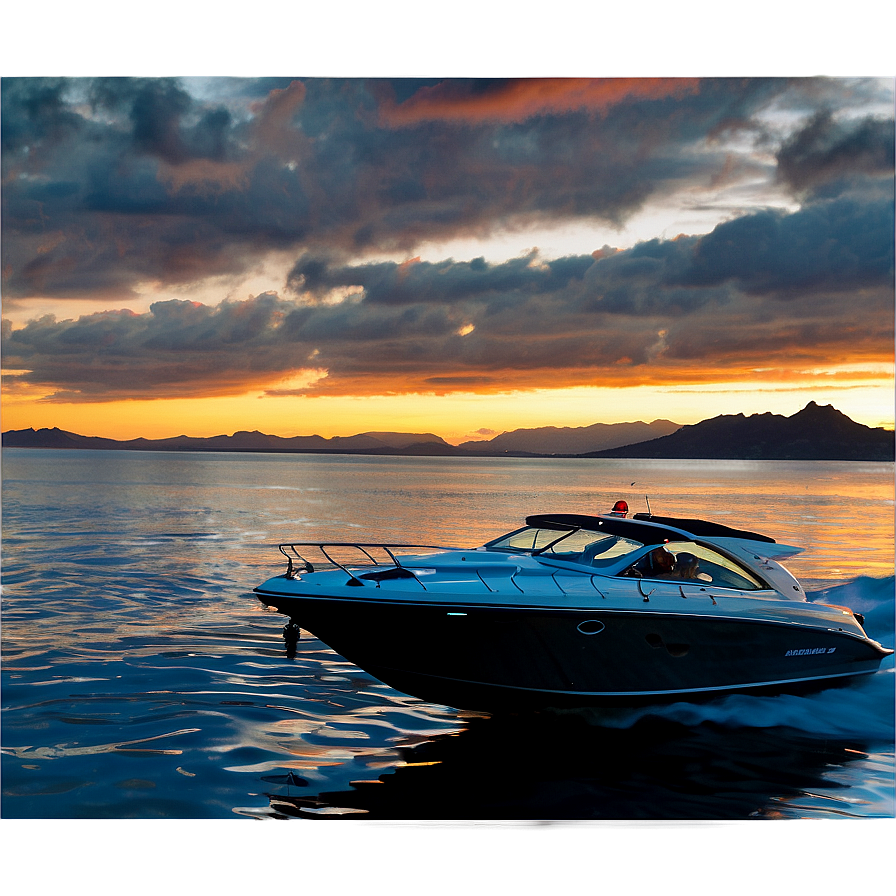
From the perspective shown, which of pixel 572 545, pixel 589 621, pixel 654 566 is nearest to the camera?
pixel 589 621

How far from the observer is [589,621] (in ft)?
21.0

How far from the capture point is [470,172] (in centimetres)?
2045

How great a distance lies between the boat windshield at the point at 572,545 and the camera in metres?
7.01

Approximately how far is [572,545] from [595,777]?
6.99ft

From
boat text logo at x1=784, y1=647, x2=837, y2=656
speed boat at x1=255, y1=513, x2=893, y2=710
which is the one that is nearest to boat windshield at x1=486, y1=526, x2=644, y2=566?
speed boat at x1=255, y1=513, x2=893, y2=710

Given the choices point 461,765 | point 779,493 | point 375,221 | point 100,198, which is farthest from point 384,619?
point 779,493

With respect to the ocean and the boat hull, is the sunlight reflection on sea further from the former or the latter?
the boat hull

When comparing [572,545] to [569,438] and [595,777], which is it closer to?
[595,777]

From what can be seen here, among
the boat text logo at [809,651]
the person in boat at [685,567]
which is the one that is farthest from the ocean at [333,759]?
the person in boat at [685,567]

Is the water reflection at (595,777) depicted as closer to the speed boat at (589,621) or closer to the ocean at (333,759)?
the ocean at (333,759)

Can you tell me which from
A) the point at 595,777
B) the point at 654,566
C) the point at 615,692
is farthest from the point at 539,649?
the point at 654,566

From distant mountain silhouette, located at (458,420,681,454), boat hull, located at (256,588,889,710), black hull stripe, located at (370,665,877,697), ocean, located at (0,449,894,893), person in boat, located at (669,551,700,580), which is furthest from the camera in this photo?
distant mountain silhouette, located at (458,420,681,454)

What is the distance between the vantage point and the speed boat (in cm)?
629

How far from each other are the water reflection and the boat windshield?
1.32 m
